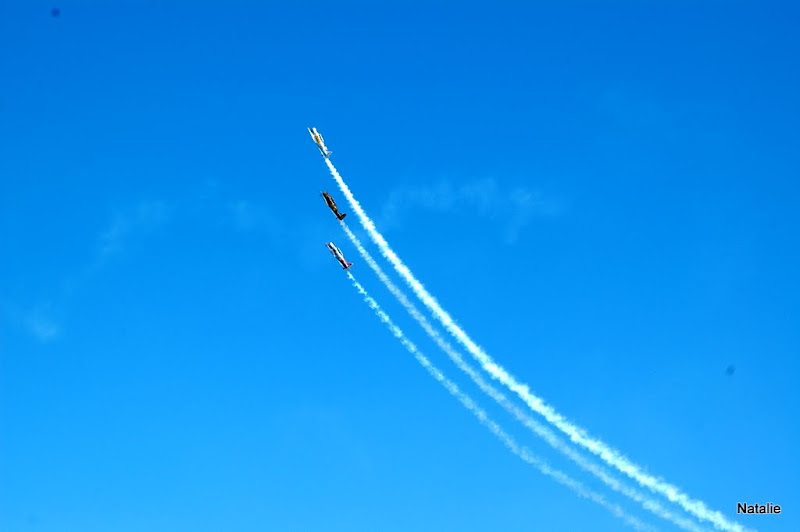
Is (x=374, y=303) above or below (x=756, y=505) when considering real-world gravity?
above

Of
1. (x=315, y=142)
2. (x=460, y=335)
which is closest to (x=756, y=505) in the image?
(x=460, y=335)

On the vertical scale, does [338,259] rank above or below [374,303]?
above

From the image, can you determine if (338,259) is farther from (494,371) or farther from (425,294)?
(494,371)

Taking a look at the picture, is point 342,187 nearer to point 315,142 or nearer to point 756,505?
point 315,142

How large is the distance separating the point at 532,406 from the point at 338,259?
38.0 meters

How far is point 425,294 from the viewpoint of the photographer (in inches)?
3873

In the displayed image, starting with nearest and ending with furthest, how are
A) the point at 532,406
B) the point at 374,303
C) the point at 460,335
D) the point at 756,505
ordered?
the point at 756,505
the point at 532,406
the point at 460,335
the point at 374,303

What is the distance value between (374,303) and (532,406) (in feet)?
87.2

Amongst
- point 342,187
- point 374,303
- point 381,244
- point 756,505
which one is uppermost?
point 342,187

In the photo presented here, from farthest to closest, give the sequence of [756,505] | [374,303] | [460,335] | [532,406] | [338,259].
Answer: [338,259], [374,303], [460,335], [532,406], [756,505]

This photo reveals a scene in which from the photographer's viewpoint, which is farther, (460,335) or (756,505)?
(460,335)

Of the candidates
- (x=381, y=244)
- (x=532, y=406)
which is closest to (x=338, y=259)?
(x=381, y=244)

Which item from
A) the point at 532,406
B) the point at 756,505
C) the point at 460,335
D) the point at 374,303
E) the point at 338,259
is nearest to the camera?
the point at 756,505

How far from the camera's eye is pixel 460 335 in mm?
94875
